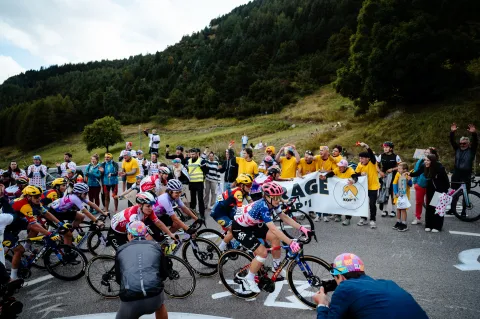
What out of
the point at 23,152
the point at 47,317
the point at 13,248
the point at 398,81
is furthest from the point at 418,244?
the point at 23,152

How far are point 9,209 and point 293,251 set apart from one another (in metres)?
5.30

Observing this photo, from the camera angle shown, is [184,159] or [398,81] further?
[398,81]

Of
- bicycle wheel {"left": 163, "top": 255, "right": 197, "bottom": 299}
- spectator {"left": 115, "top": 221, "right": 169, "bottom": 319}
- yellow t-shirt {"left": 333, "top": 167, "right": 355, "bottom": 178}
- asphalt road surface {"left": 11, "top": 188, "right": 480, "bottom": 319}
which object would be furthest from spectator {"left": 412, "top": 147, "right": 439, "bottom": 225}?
spectator {"left": 115, "top": 221, "right": 169, "bottom": 319}

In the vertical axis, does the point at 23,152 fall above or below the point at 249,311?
above

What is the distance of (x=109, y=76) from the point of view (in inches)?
5340

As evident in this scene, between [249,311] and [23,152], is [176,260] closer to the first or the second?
[249,311]

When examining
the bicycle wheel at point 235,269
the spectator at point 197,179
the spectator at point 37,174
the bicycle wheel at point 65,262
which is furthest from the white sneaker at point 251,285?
the spectator at point 37,174

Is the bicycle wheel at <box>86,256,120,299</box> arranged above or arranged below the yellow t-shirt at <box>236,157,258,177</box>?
below

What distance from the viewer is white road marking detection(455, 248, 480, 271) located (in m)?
6.02

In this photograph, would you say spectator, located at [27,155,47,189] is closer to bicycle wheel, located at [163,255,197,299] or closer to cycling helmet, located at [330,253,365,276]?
bicycle wheel, located at [163,255,197,299]

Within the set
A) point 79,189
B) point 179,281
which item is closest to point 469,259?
point 179,281

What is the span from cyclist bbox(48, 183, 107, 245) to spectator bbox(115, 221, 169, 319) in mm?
3415

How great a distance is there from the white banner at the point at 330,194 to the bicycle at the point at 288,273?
4.09 m

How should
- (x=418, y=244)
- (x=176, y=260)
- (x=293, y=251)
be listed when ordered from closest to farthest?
1. (x=293, y=251)
2. (x=176, y=260)
3. (x=418, y=244)
